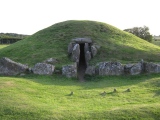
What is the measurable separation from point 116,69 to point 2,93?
608 inches

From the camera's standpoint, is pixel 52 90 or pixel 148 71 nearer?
pixel 52 90

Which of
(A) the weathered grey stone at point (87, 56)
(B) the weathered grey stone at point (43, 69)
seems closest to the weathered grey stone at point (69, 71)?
(B) the weathered grey stone at point (43, 69)

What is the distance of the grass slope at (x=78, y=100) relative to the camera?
16938mm

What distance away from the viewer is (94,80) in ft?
99.7

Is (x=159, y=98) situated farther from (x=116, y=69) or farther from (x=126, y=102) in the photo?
(x=116, y=69)

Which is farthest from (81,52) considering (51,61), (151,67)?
(151,67)

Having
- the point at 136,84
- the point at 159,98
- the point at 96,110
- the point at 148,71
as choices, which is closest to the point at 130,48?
the point at 148,71

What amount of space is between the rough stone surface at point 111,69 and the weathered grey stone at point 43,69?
596 cm

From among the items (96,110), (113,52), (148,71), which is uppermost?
(113,52)

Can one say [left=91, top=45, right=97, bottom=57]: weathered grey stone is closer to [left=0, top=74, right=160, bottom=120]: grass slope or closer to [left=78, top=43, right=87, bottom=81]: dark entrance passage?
[left=78, top=43, right=87, bottom=81]: dark entrance passage

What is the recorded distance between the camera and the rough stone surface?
31312 millimetres

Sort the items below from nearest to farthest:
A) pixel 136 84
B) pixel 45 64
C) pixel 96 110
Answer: pixel 96 110
pixel 136 84
pixel 45 64

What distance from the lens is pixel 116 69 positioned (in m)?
31.4

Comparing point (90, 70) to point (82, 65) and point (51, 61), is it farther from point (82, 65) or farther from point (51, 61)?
point (51, 61)
